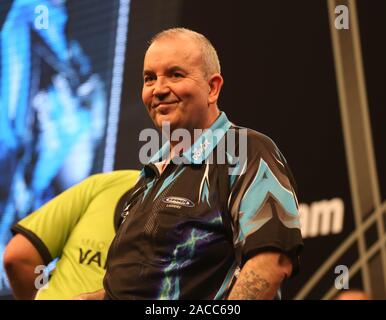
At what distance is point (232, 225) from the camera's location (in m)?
1.53

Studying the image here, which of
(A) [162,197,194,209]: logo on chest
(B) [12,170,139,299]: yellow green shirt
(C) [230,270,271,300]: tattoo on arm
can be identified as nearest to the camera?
(C) [230,270,271,300]: tattoo on arm

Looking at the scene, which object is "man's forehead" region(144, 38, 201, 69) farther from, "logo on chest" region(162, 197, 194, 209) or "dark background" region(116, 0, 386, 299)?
"dark background" region(116, 0, 386, 299)

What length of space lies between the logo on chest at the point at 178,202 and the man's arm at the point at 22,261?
72cm

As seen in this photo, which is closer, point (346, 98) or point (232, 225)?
point (232, 225)

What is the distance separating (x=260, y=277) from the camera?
1443 millimetres

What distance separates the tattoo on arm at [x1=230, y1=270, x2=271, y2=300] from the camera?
4.71 ft

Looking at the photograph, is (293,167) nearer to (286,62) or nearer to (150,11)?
(286,62)

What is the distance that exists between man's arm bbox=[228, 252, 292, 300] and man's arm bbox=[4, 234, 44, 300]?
2.87ft

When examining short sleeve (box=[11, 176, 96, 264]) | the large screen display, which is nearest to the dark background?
the large screen display

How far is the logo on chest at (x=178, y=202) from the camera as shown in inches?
61.4

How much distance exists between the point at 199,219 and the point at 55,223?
0.78 m

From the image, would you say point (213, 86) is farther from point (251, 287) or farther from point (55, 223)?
point (55, 223)
